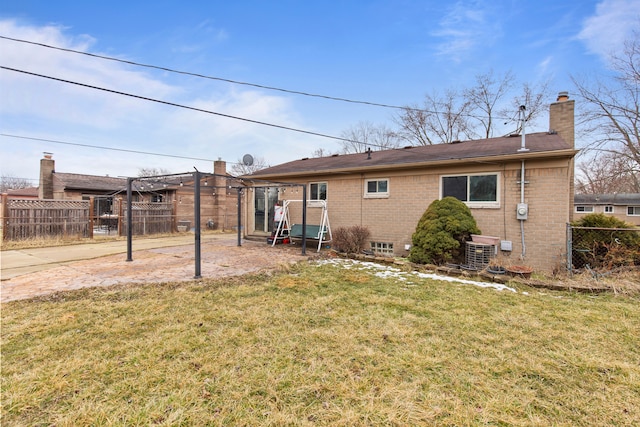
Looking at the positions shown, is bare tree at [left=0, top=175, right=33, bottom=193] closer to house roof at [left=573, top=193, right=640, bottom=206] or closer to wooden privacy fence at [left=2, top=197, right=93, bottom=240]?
wooden privacy fence at [left=2, top=197, right=93, bottom=240]

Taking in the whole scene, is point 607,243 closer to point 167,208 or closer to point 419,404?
point 419,404

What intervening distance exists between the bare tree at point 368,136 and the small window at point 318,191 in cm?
1587

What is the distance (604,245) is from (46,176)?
30502 mm

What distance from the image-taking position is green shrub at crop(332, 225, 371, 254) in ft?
30.3

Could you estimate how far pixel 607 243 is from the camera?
6758mm

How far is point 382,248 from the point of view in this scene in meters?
9.66

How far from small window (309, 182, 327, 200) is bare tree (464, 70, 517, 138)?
647 inches

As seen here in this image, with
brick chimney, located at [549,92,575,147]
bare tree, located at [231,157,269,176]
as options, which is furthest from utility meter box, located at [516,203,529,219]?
bare tree, located at [231,157,269,176]

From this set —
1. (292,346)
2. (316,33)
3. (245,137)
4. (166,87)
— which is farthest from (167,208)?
(292,346)

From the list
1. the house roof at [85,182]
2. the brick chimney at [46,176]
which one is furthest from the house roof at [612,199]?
the brick chimney at [46,176]

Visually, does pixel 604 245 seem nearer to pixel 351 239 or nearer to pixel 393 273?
pixel 393 273

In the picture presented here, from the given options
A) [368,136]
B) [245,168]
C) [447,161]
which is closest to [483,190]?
[447,161]

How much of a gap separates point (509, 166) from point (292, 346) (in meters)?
7.44

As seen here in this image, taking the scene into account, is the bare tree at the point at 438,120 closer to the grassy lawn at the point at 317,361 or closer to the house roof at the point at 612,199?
the house roof at the point at 612,199
